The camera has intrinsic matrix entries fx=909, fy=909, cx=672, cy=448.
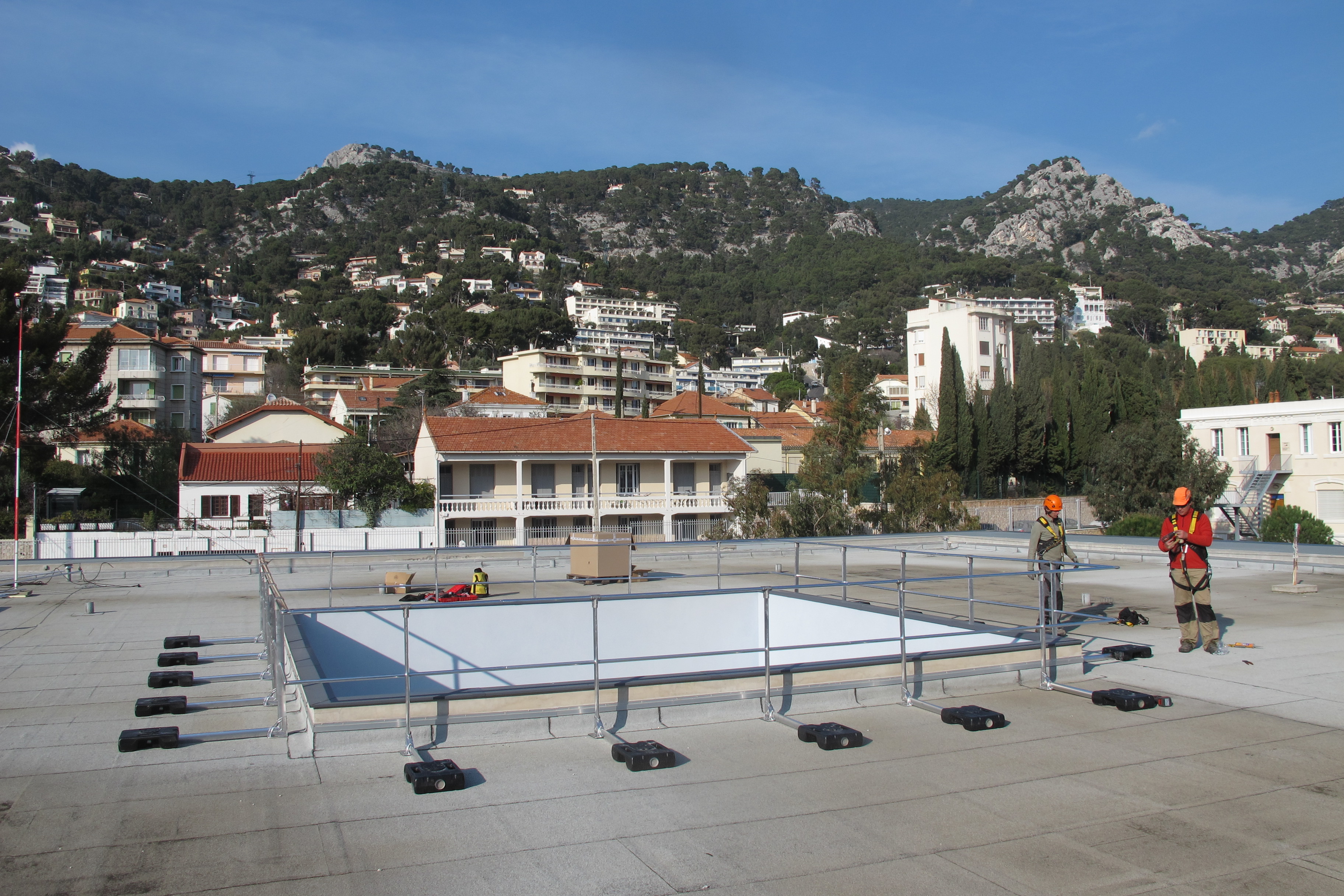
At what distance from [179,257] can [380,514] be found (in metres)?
174

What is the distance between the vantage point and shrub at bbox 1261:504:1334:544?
1366 inches

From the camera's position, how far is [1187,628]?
10.5 metres

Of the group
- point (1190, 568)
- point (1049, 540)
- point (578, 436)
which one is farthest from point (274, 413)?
point (1190, 568)

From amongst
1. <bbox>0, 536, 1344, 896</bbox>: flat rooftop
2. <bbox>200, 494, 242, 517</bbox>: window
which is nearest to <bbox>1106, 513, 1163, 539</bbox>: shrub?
<bbox>0, 536, 1344, 896</bbox>: flat rooftop

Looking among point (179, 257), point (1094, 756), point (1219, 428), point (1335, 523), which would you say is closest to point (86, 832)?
point (1094, 756)

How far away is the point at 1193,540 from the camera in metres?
9.77

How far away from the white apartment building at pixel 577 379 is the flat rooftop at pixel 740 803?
80963 millimetres

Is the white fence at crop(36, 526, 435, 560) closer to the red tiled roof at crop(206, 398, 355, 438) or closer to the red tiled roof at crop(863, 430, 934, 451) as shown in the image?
the red tiled roof at crop(206, 398, 355, 438)

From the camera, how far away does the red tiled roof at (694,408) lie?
70.5 metres

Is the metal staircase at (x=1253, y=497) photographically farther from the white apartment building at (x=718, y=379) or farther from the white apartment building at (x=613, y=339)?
the white apartment building at (x=613, y=339)

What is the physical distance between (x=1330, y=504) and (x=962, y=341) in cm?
4477

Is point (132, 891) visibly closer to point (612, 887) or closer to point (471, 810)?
point (471, 810)

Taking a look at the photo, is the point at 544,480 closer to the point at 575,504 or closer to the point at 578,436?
the point at 575,504

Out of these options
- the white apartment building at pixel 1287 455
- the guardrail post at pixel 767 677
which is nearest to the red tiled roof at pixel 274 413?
the white apartment building at pixel 1287 455
